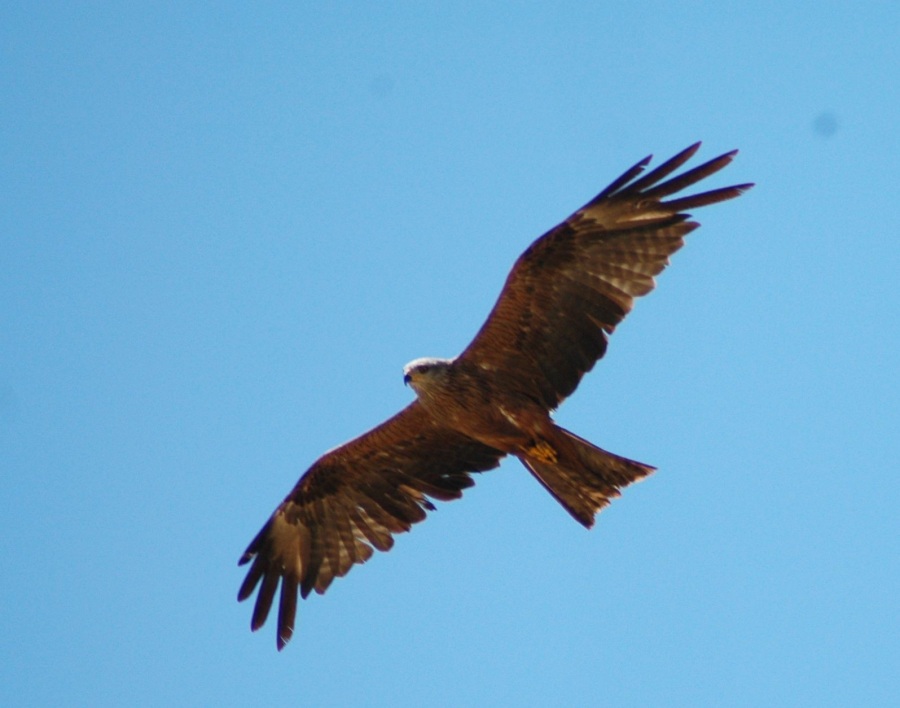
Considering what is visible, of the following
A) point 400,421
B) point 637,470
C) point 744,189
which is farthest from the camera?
point 400,421

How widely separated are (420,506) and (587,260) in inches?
113

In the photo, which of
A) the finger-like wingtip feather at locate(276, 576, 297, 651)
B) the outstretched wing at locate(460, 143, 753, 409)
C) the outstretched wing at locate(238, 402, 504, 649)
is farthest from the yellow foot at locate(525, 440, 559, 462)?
the finger-like wingtip feather at locate(276, 576, 297, 651)

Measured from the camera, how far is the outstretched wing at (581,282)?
10883mm

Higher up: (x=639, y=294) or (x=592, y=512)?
(x=639, y=294)

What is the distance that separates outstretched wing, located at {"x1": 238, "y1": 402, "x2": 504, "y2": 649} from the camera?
1211 cm

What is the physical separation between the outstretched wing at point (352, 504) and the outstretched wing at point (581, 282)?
1149 mm

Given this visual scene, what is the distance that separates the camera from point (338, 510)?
41.0ft

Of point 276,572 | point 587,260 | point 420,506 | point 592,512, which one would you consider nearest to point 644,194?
point 587,260

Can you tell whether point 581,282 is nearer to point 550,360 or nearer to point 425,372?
point 550,360

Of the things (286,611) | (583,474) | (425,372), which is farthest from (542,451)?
(286,611)

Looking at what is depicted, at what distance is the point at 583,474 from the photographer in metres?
11.2

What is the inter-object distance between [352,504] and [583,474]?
2.44 metres

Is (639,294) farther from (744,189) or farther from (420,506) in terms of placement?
(420,506)

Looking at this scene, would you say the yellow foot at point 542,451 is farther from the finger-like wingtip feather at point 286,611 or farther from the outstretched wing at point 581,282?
the finger-like wingtip feather at point 286,611
